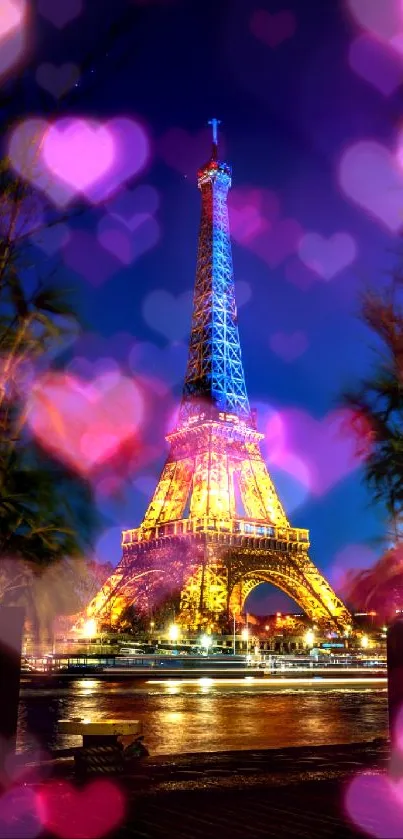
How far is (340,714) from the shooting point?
67.5 feet

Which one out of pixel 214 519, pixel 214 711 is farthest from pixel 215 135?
pixel 214 711

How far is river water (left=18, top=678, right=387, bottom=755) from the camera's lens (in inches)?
591

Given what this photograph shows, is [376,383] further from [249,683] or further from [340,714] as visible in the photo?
[249,683]

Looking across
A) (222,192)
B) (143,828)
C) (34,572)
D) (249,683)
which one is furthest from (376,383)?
(222,192)

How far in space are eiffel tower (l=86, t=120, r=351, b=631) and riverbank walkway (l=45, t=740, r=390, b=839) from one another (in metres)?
45.8

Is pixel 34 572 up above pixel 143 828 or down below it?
above

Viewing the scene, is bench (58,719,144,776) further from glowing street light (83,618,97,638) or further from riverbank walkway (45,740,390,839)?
glowing street light (83,618,97,638)

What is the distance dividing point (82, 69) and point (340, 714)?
17651mm

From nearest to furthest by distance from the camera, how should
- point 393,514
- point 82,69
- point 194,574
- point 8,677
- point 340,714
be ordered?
1. point 82,69
2. point 8,677
3. point 393,514
4. point 340,714
5. point 194,574

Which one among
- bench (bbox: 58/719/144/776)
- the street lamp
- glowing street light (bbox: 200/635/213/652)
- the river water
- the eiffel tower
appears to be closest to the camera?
bench (bbox: 58/719/144/776)

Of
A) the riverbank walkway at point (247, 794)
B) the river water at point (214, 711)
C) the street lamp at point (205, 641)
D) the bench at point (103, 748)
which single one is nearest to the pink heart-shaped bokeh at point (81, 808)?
the riverbank walkway at point (247, 794)

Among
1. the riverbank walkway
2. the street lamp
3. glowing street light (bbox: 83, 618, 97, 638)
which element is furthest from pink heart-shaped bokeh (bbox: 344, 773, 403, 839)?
glowing street light (bbox: 83, 618, 97, 638)

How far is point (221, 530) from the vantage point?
63.5 meters

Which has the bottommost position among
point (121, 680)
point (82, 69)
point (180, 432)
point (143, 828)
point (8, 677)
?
point (121, 680)
